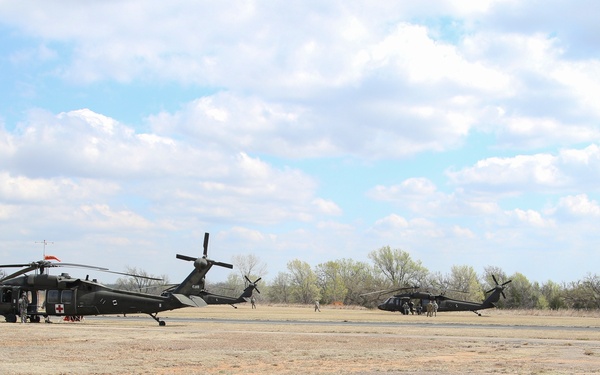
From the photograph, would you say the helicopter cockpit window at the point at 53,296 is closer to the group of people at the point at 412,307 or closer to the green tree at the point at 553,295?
the group of people at the point at 412,307

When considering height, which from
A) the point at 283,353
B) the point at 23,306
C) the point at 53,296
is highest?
the point at 53,296

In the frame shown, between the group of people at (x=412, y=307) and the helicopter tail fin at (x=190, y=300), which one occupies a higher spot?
the helicopter tail fin at (x=190, y=300)

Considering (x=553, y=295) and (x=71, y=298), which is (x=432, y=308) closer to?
(x=71, y=298)

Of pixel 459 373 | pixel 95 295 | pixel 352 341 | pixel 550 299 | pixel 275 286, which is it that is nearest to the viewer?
pixel 459 373

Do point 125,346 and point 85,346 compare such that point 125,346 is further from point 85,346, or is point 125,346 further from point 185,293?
point 185,293

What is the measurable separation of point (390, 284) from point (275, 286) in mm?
37604

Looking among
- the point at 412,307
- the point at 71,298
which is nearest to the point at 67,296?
the point at 71,298

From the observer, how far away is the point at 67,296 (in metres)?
35.7

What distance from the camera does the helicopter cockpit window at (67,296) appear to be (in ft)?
117

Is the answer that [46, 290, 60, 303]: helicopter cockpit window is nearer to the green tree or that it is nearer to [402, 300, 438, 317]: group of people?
[402, 300, 438, 317]: group of people

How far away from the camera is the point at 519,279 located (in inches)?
4328

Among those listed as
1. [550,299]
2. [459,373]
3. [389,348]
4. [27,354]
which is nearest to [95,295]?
[27,354]

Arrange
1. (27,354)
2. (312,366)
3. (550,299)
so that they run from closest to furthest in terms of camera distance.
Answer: (312,366)
(27,354)
(550,299)

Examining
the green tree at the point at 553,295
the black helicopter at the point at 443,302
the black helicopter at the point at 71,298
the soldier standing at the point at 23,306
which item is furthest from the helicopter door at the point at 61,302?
the green tree at the point at 553,295
